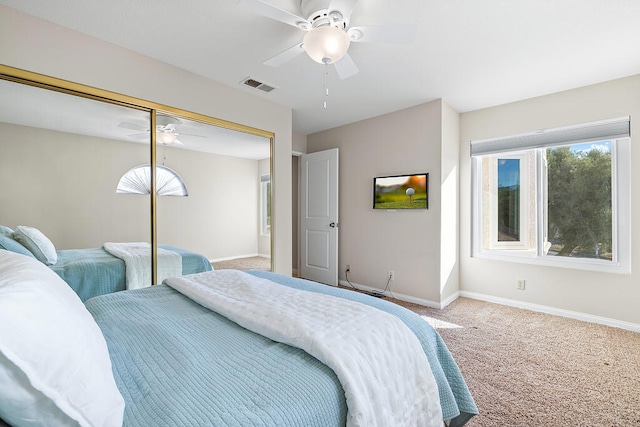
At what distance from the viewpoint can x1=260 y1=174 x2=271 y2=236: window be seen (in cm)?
338

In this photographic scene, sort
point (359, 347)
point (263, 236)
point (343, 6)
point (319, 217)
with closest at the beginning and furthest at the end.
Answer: point (359, 347) < point (343, 6) < point (263, 236) < point (319, 217)

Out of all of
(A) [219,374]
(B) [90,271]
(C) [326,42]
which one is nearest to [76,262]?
(B) [90,271]

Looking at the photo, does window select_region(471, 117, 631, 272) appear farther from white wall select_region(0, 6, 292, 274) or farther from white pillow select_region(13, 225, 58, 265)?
white pillow select_region(13, 225, 58, 265)

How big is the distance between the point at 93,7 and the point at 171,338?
220cm

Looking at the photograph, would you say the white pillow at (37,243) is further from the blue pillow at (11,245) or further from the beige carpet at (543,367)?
the beige carpet at (543,367)

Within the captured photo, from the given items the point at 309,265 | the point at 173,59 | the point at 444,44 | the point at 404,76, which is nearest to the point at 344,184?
the point at 309,265

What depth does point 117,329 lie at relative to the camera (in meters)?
1.13

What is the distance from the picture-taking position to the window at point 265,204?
11.1ft

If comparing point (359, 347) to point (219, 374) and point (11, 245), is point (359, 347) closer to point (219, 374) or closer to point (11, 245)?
point (219, 374)

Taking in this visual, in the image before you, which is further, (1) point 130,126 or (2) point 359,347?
(1) point 130,126

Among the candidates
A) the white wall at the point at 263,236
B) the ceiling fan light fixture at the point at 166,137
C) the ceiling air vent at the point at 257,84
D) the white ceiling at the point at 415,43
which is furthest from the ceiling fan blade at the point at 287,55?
the white wall at the point at 263,236

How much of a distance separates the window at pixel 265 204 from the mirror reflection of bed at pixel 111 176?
0.04m

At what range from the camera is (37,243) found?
2004 millimetres

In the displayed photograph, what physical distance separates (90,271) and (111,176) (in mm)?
780
